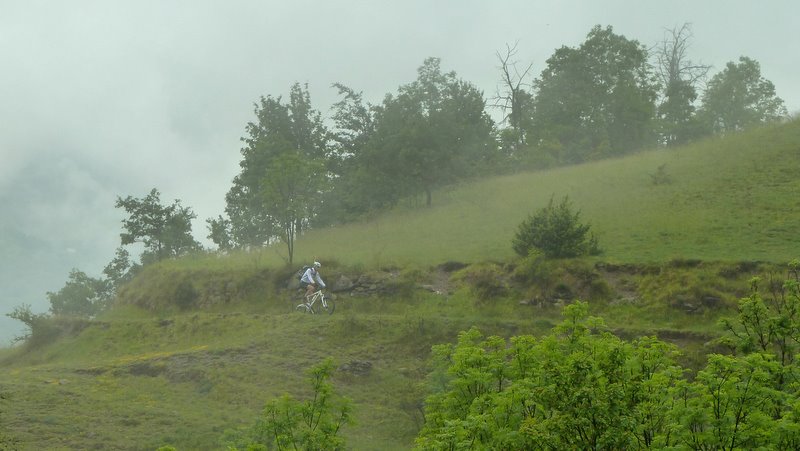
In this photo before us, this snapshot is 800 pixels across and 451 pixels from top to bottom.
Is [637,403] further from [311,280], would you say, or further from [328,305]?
[328,305]

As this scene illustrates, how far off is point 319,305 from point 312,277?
1.08 metres

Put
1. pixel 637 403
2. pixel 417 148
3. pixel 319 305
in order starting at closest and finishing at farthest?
pixel 637 403, pixel 319 305, pixel 417 148

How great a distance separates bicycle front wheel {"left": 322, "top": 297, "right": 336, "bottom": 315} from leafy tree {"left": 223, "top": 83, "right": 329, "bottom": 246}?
51.1 ft

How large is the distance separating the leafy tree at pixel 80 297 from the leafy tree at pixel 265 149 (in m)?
14.1

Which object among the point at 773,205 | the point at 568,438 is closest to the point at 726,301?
the point at 773,205

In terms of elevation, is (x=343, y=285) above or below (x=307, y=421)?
above

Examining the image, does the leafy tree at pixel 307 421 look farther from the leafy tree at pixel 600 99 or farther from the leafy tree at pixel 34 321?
the leafy tree at pixel 600 99

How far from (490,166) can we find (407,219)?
11.7 metres

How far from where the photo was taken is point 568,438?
275 inches

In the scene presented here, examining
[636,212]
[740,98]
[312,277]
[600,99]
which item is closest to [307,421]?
[312,277]

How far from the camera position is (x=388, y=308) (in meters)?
26.5

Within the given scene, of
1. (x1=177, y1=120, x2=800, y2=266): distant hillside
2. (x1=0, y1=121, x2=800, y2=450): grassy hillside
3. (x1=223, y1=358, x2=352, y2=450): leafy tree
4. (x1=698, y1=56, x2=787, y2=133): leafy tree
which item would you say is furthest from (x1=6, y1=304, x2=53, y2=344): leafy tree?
(x1=698, y1=56, x2=787, y2=133): leafy tree

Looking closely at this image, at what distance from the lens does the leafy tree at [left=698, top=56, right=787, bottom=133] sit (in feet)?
192

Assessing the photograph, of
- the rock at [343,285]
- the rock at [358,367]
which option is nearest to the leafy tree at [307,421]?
the rock at [358,367]
